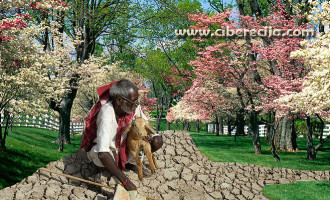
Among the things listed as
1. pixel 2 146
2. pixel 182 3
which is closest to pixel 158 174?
pixel 2 146

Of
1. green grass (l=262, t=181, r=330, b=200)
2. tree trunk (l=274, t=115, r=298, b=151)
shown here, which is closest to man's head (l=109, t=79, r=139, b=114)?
green grass (l=262, t=181, r=330, b=200)

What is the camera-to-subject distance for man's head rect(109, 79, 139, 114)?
412 centimetres

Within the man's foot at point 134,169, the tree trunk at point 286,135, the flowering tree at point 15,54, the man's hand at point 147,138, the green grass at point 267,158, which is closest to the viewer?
the man's hand at point 147,138

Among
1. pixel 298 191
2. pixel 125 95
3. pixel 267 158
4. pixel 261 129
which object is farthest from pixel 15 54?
pixel 261 129

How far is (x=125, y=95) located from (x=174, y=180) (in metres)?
2.43

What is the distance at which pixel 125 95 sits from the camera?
13.5 feet

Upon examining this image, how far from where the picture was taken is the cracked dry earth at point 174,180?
4.92 m

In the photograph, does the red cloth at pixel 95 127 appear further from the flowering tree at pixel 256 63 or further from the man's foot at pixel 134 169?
the flowering tree at pixel 256 63

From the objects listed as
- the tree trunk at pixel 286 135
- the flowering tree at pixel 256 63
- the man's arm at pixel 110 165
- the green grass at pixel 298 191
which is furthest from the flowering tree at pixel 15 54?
the tree trunk at pixel 286 135

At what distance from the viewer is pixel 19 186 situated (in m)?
5.06

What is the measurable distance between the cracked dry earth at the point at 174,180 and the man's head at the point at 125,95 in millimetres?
1592

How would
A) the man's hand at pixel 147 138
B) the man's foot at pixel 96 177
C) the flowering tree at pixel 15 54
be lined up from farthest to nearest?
the flowering tree at pixel 15 54 < the man's foot at pixel 96 177 < the man's hand at pixel 147 138

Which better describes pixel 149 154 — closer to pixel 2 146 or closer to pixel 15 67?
pixel 15 67

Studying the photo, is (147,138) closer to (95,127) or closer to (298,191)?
(95,127)
